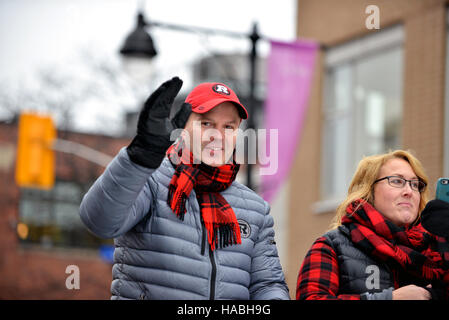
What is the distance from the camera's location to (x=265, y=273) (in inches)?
187

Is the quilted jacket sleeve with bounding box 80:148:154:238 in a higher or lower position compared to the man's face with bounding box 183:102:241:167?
lower

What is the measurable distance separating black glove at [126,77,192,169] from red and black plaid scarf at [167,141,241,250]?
0.61 metres

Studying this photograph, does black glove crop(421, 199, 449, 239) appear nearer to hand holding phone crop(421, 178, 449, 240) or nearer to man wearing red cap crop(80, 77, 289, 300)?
hand holding phone crop(421, 178, 449, 240)

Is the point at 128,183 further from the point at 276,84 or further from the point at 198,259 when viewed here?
the point at 276,84

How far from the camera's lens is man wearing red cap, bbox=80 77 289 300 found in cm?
443

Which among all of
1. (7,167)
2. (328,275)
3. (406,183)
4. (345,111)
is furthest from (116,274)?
(7,167)

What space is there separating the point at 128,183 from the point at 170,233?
0.54 meters

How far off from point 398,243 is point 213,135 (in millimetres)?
1129


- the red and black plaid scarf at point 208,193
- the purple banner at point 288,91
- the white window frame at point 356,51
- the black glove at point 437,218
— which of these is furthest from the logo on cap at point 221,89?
the white window frame at point 356,51

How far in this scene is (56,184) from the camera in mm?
46312

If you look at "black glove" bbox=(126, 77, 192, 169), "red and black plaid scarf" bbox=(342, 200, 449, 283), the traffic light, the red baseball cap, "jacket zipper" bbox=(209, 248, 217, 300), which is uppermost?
the traffic light

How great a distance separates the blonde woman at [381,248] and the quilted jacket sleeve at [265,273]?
130 mm

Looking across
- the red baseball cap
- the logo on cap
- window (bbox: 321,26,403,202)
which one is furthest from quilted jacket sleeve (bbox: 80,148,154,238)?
window (bbox: 321,26,403,202)

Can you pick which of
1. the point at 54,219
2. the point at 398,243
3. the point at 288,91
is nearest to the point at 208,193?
the point at 398,243
